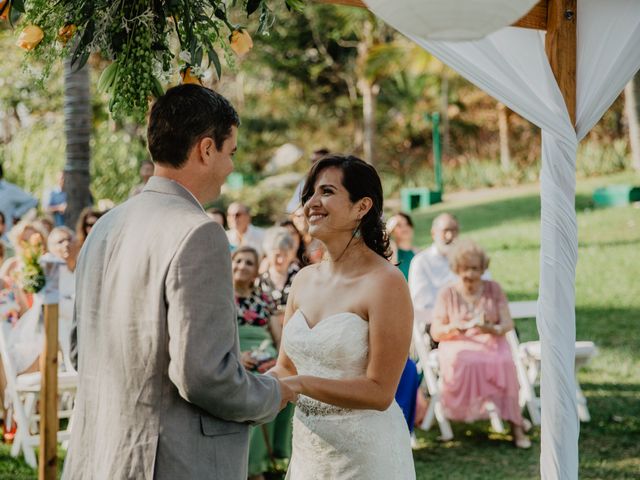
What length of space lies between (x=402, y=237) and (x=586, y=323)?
10.7 ft

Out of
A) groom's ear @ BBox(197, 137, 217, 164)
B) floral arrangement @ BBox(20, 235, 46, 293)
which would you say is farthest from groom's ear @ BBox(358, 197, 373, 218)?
floral arrangement @ BBox(20, 235, 46, 293)

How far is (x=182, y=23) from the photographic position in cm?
353

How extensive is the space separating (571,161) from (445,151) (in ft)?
74.5

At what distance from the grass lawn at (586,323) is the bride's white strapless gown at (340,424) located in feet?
9.50

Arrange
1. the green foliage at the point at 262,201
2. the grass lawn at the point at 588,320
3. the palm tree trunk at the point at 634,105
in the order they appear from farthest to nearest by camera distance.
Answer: the green foliage at the point at 262,201 < the palm tree trunk at the point at 634,105 < the grass lawn at the point at 588,320

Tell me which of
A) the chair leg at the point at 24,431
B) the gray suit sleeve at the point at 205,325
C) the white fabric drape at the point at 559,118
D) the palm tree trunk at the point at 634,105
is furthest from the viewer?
the palm tree trunk at the point at 634,105

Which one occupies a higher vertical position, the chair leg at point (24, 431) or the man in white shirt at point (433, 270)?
the man in white shirt at point (433, 270)

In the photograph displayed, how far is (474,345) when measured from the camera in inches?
287

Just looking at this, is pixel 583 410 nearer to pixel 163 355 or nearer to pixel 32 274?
pixel 32 274

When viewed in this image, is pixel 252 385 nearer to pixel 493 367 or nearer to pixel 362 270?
pixel 362 270

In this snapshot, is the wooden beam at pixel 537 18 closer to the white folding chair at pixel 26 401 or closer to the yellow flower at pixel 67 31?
the yellow flower at pixel 67 31

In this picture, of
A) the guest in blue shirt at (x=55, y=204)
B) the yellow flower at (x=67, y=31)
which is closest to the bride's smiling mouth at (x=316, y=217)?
the yellow flower at (x=67, y=31)

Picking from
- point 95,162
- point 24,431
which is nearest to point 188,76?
point 24,431

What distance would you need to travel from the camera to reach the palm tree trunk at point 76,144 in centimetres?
1010
